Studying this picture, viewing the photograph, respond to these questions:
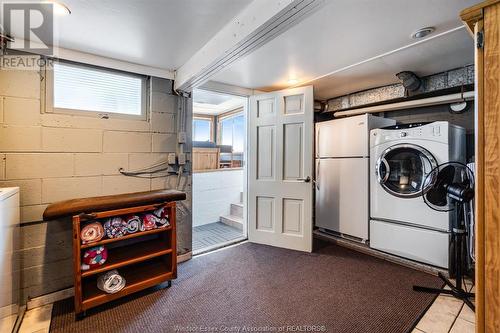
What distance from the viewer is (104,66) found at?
2.15 m

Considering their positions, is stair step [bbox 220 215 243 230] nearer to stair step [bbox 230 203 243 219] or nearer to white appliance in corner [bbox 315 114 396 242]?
stair step [bbox 230 203 243 219]

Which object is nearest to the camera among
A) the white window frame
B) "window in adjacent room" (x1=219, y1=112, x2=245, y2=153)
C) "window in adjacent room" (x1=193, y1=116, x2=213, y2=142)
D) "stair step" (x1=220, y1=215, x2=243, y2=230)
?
"stair step" (x1=220, y1=215, x2=243, y2=230)

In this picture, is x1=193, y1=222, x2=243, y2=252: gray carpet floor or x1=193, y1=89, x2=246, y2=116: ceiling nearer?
x1=193, y1=222, x2=243, y2=252: gray carpet floor

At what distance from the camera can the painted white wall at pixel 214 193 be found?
164 inches

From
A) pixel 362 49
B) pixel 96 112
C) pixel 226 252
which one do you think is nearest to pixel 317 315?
pixel 226 252

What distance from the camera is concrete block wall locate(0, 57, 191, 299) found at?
179 centimetres

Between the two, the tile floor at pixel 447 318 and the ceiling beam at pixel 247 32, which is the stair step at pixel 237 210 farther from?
the tile floor at pixel 447 318

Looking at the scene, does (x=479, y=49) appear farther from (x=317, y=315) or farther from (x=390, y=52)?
(x=317, y=315)

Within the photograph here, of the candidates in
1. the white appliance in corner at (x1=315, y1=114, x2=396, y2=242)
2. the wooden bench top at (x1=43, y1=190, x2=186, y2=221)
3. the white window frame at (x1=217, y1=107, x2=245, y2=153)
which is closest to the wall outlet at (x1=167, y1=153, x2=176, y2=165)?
the wooden bench top at (x1=43, y1=190, x2=186, y2=221)

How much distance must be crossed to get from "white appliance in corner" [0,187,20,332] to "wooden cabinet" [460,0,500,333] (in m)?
2.42

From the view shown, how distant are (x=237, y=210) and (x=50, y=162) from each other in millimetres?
3008

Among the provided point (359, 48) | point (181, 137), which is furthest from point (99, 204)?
point (359, 48)

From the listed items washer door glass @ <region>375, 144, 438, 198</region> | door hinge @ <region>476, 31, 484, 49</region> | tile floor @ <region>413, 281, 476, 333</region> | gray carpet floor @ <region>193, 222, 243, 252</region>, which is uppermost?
door hinge @ <region>476, 31, 484, 49</region>

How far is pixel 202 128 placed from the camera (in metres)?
5.80
